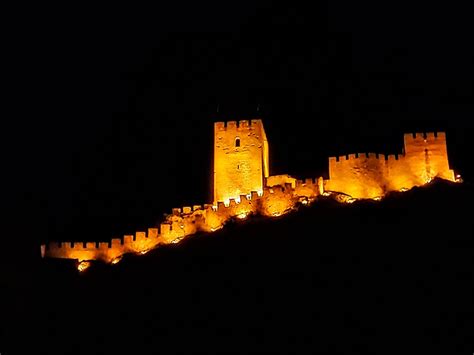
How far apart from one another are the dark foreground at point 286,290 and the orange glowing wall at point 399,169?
58.2 inches

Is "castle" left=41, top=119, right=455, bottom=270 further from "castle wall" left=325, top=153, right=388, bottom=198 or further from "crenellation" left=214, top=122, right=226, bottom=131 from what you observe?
"crenellation" left=214, top=122, right=226, bottom=131

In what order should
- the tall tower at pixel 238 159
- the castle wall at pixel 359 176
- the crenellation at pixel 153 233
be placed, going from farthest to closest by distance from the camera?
1. the tall tower at pixel 238 159
2. the crenellation at pixel 153 233
3. the castle wall at pixel 359 176

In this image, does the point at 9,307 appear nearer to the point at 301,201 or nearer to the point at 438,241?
the point at 301,201

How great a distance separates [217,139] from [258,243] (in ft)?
34.2

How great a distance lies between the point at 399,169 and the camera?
36.4 meters

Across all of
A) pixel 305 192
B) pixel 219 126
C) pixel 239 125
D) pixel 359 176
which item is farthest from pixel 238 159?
pixel 359 176

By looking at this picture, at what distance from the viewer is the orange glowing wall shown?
3616 cm

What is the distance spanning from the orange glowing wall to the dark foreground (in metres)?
1.48

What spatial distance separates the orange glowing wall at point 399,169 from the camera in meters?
36.2

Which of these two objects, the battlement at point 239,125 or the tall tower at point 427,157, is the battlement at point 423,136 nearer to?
the tall tower at point 427,157

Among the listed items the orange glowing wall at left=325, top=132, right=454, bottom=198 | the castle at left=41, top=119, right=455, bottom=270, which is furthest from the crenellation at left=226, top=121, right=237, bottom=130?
the orange glowing wall at left=325, top=132, right=454, bottom=198

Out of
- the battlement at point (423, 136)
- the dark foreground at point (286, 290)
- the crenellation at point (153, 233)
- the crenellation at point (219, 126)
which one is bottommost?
the dark foreground at point (286, 290)

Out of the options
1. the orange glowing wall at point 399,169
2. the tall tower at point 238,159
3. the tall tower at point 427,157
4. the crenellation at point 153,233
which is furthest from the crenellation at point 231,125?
the tall tower at point 427,157

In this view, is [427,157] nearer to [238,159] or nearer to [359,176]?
[359,176]
